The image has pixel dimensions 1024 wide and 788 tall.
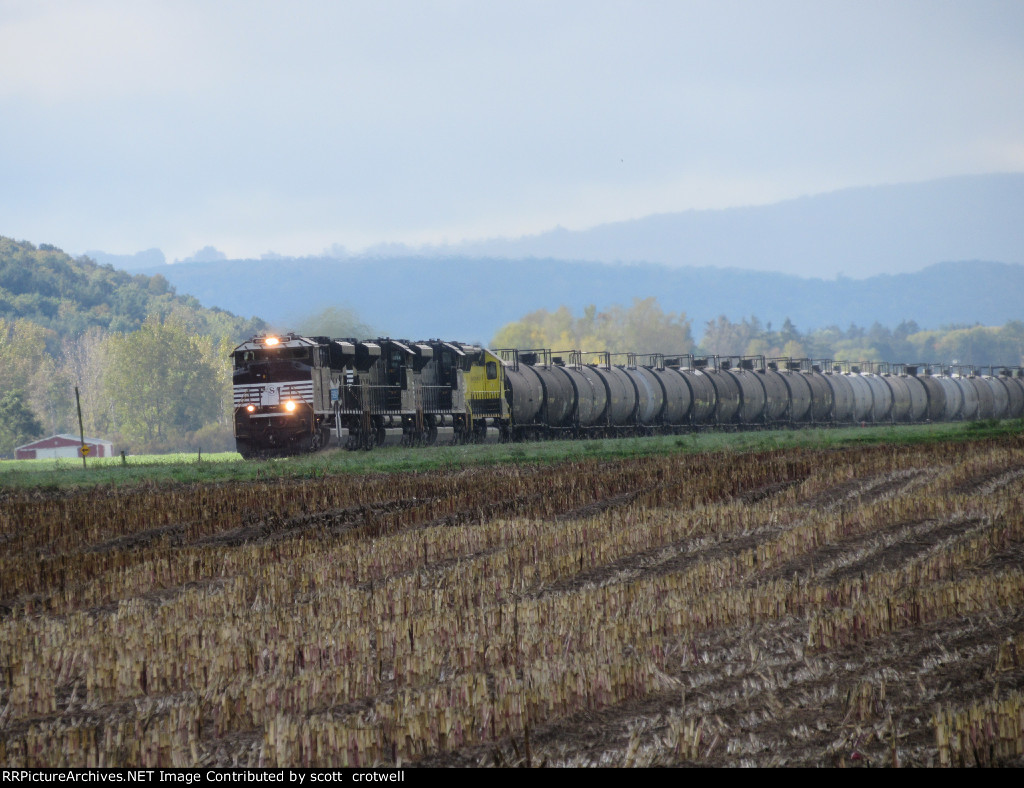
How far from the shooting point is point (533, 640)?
811 cm

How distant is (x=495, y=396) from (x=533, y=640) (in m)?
36.0

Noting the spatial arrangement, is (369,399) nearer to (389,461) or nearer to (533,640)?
(389,461)

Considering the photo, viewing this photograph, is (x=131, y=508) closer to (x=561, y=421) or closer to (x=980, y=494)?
(x=980, y=494)

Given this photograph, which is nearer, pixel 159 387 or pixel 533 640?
pixel 533 640

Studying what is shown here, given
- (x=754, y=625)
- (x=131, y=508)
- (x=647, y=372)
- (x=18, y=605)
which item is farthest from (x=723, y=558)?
(x=647, y=372)

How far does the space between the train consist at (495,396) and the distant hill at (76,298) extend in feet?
363

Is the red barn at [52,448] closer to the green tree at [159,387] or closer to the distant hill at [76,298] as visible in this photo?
the green tree at [159,387]

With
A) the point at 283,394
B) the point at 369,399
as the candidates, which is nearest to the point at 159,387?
the point at 369,399

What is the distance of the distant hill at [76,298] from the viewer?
156 m

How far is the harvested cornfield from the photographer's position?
6086mm

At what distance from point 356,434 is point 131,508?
18621 mm

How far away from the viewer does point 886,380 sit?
68.4 meters

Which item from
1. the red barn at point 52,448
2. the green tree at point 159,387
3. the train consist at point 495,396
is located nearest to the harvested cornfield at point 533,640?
the train consist at point 495,396

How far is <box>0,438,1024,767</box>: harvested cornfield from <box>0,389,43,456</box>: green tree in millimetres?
85841
